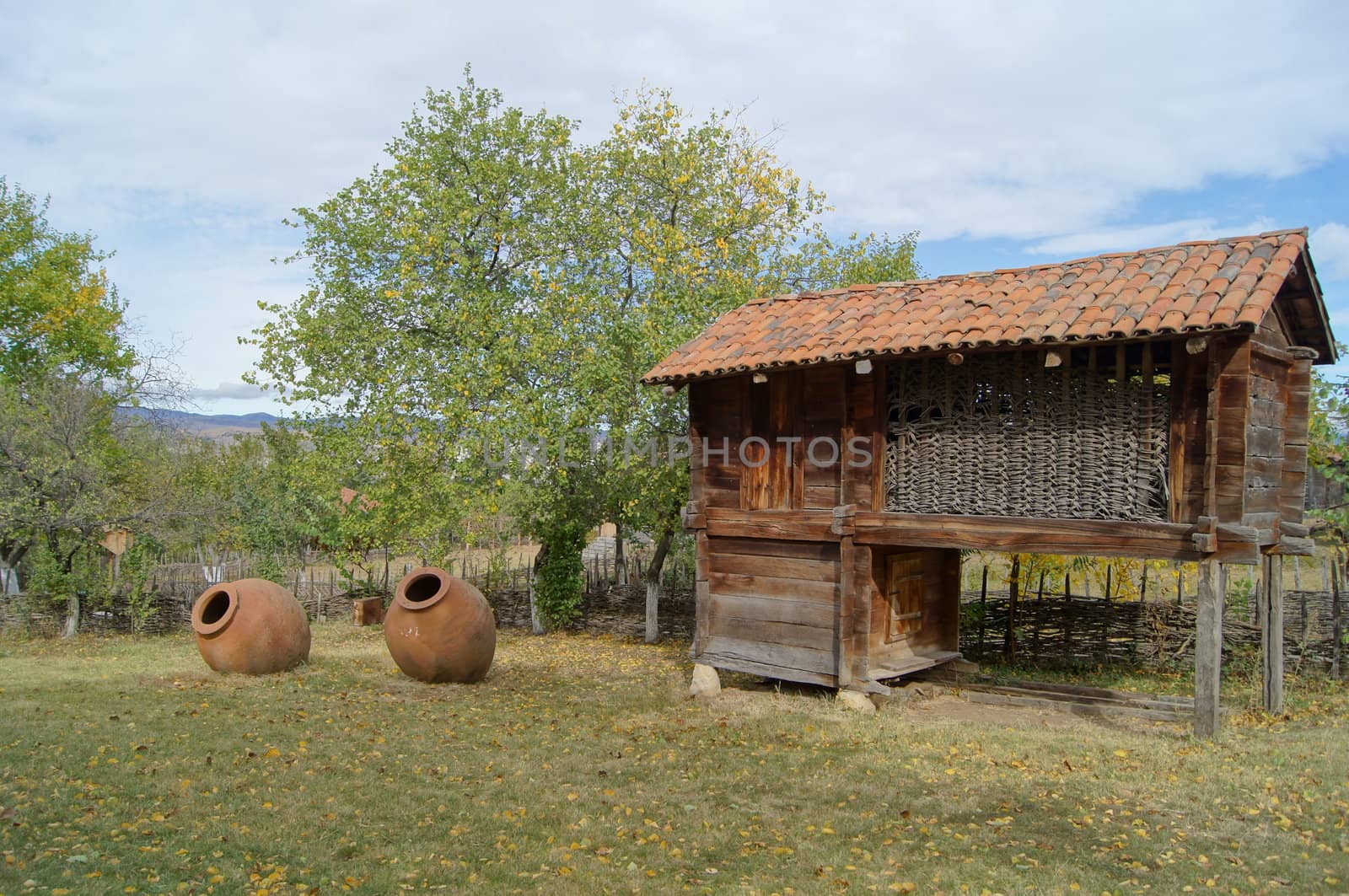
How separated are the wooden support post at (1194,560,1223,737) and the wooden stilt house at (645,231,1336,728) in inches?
0.9

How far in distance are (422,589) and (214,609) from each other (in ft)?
10.2

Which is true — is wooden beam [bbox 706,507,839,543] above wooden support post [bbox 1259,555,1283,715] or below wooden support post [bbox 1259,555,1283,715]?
above

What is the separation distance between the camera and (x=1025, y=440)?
9.82m

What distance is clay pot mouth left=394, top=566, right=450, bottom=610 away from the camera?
1207 cm

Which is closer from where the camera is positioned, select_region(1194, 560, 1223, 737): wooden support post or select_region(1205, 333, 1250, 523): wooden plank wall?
select_region(1205, 333, 1250, 523): wooden plank wall

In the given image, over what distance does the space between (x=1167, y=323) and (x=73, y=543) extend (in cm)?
1913

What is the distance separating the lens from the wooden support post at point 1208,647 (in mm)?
9000

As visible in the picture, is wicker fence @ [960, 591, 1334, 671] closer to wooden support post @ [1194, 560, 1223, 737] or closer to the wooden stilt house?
the wooden stilt house

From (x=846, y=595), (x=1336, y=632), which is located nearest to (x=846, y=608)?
(x=846, y=595)

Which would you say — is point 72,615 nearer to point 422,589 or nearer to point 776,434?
A: point 422,589

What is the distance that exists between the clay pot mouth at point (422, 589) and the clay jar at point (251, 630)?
1.62 meters

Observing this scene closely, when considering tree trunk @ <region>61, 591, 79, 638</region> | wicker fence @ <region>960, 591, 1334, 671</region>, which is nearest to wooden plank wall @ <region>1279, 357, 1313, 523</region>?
wicker fence @ <region>960, 591, 1334, 671</region>

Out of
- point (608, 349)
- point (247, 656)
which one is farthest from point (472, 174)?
point (247, 656)

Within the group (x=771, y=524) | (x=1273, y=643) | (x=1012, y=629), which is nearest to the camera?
(x=1273, y=643)
